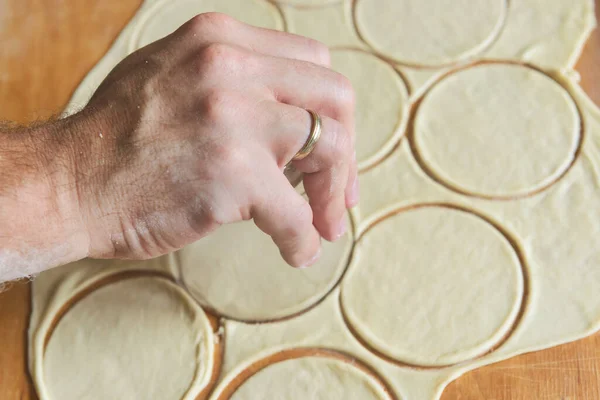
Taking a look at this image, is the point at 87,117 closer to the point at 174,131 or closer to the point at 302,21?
the point at 174,131

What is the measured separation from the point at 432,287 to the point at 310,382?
9.0 inches

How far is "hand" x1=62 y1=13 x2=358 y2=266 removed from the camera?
655mm

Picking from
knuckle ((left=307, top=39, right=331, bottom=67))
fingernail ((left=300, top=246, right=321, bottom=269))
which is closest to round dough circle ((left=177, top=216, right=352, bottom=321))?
fingernail ((left=300, top=246, right=321, bottom=269))

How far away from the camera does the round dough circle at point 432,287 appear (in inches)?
32.1

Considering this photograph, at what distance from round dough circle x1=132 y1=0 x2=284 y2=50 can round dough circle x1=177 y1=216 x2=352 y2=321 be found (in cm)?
45

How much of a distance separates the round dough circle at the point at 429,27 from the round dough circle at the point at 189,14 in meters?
0.18

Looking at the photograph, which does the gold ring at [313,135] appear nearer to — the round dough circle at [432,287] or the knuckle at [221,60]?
the knuckle at [221,60]

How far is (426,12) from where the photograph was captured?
3.59 ft

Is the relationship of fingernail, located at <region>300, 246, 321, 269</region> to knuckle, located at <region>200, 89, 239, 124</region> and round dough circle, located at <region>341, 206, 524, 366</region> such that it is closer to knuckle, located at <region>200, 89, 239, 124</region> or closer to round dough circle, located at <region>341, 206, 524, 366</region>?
round dough circle, located at <region>341, 206, 524, 366</region>

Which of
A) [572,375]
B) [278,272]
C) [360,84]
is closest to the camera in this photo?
[572,375]

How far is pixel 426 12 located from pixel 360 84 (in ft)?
0.70

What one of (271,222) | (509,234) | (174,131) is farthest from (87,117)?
(509,234)

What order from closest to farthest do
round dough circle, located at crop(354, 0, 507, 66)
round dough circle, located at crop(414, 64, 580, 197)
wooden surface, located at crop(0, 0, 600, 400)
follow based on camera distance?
wooden surface, located at crop(0, 0, 600, 400) < round dough circle, located at crop(414, 64, 580, 197) < round dough circle, located at crop(354, 0, 507, 66)

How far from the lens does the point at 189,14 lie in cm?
115
